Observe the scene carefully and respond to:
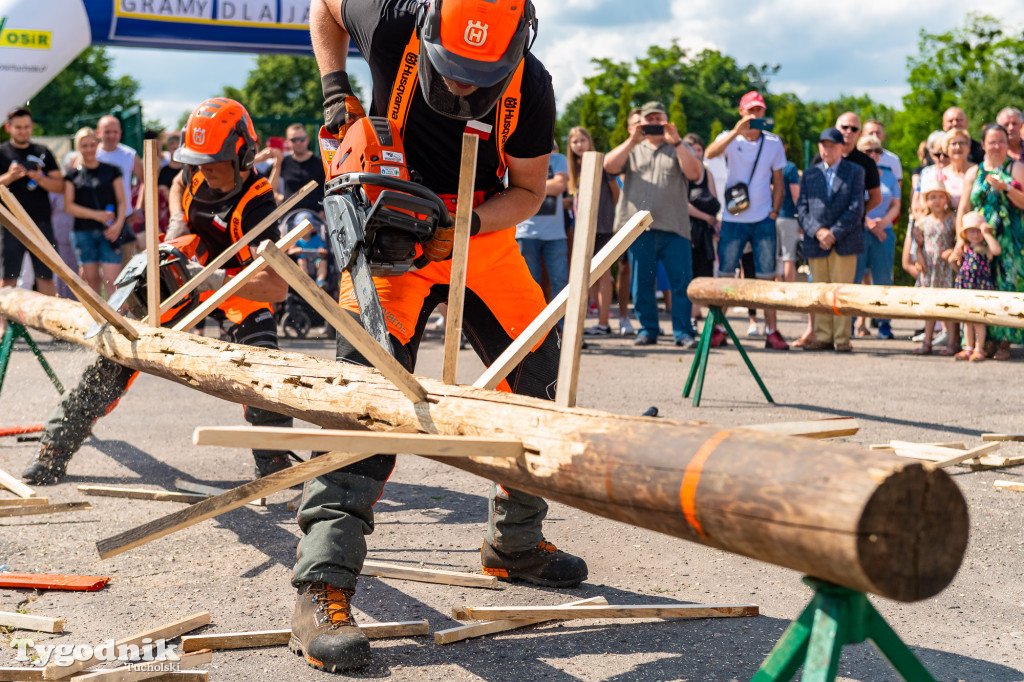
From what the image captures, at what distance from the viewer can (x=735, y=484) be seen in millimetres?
1711

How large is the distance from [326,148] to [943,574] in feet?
7.61

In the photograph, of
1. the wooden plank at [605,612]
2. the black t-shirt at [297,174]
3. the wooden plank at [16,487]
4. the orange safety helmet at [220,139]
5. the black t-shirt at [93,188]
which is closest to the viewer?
the wooden plank at [605,612]

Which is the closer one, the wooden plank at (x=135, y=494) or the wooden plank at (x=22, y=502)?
the wooden plank at (x=22, y=502)

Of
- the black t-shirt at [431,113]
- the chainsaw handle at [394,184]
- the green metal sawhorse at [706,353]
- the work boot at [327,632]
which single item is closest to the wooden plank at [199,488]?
the work boot at [327,632]

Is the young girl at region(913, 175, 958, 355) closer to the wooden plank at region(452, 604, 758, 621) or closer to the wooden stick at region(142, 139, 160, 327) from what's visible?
the wooden plank at region(452, 604, 758, 621)

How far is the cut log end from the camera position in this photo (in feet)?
5.15

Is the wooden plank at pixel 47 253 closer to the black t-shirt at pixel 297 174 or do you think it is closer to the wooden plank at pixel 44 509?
the wooden plank at pixel 44 509

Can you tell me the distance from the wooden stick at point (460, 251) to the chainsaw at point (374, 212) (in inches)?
9.2

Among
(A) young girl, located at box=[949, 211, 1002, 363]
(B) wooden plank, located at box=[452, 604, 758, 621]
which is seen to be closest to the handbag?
(A) young girl, located at box=[949, 211, 1002, 363]

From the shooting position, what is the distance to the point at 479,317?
3.42 m

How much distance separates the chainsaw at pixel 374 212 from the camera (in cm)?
279

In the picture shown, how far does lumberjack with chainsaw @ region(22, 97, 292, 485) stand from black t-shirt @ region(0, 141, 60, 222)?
16.1ft

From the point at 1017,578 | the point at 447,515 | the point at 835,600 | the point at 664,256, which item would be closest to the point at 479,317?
the point at 447,515

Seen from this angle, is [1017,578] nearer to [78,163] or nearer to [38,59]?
[78,163]
